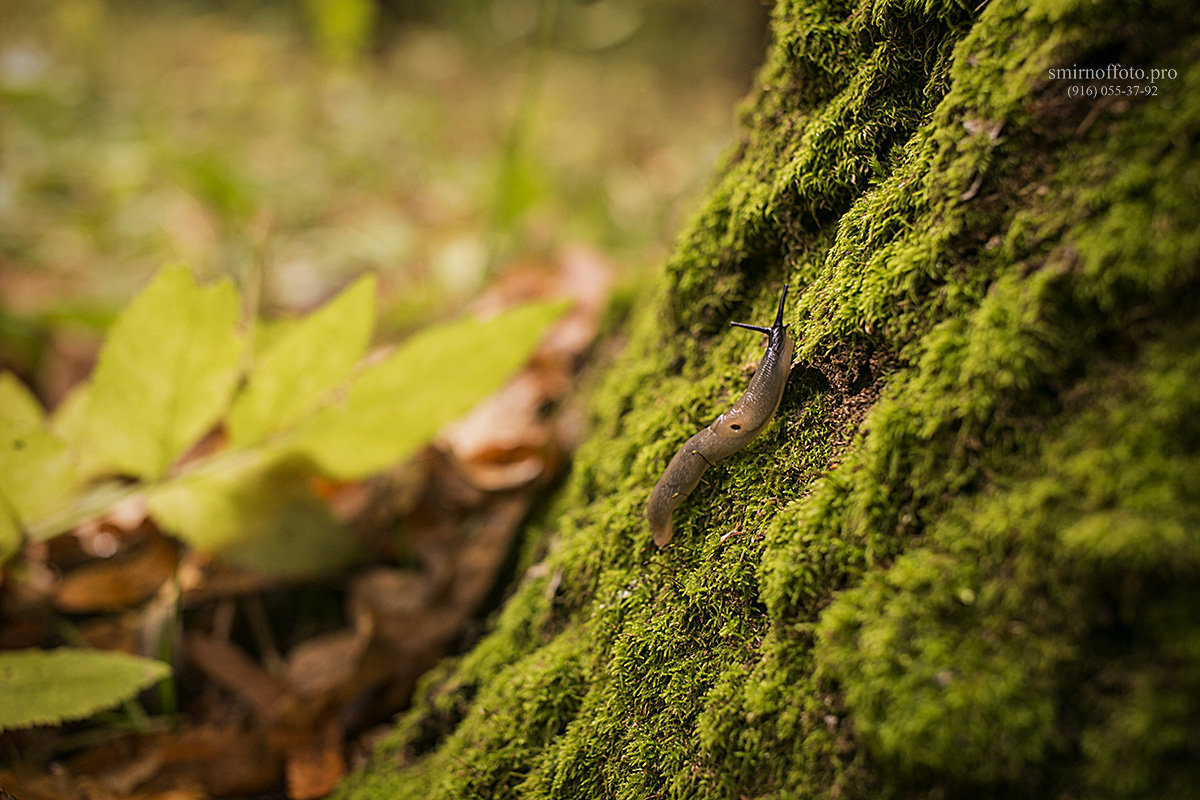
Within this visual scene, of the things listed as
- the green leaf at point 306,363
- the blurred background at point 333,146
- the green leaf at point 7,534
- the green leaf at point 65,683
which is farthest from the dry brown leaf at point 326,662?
the blurred background at point 333,146

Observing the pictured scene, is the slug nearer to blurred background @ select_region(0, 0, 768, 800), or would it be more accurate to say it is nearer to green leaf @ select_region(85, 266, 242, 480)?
blurred background @ select_region(0, 0, 768, 800)

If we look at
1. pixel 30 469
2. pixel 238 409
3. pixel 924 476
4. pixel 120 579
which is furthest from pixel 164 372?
pixel 924 476

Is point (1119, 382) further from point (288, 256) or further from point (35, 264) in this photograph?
point (35, 264)

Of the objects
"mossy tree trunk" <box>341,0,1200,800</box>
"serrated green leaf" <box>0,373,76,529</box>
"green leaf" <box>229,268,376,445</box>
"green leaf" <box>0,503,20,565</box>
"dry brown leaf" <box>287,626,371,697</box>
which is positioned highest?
"serrated green leaf" <box>0,373,76,529</box>

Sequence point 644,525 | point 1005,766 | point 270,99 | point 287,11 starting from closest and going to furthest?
point 1005,766, point 644,525, point 270,99, point 287,11

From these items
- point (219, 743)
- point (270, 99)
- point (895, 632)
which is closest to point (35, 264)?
point (270, 99)

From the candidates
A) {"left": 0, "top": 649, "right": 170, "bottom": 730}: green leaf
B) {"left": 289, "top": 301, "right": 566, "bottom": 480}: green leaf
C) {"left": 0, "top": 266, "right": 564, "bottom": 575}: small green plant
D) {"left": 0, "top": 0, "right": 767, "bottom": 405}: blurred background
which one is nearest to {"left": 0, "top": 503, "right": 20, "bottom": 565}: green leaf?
{"left": 0, "top": 266, "right": 564, "bottom": 575}: small green plant

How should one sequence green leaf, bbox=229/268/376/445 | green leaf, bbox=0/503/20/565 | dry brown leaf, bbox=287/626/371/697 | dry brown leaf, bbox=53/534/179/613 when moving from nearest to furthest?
1. green leaf, bbox=0/503/20/565
2. green leaf, bbox=229/268/376/445
3. dry brown leaf, bbox=287/626/371/697
4. dry brown leaf, bbox=53/534/179/613
